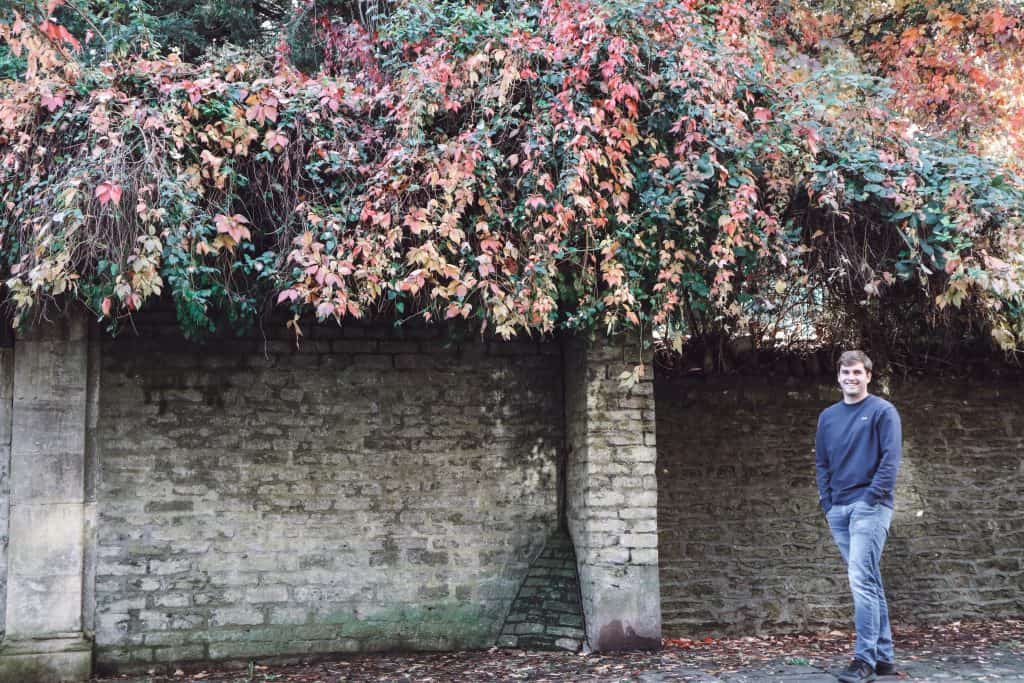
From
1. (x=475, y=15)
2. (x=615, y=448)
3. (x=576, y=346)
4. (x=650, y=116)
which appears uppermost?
(x=475, y=15)

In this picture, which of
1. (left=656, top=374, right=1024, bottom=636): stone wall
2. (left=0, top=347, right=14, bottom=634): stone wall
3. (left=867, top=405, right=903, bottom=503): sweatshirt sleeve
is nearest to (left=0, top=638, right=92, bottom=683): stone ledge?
(left=0, top=347, right=14, bottom=634): stone wall

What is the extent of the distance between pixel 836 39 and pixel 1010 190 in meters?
5.25

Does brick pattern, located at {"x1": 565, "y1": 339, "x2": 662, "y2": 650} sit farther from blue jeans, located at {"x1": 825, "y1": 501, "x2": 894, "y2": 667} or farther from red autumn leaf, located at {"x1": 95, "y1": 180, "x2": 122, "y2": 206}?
red autumn leaf, located at {"x1": 95, "y1": 180, "x2": 122, "y2": 206}

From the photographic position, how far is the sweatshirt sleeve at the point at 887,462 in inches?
202

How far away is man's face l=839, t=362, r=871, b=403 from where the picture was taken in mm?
5344

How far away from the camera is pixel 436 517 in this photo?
6938mm

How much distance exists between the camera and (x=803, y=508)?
7.54 meters

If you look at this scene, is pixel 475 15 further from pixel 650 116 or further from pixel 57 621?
pixel 57 621

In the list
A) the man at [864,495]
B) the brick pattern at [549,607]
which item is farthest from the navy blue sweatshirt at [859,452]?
the brick pattern at [549,607]

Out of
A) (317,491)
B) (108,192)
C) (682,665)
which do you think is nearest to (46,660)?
(317,491)

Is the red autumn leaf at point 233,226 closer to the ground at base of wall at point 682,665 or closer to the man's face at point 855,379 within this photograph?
the ground at base of wall at point 682,665

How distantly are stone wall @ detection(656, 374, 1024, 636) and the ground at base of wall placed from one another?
0.42m

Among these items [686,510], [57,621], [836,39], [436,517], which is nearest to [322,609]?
[436,517]

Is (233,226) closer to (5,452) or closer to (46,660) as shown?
(5,452)
